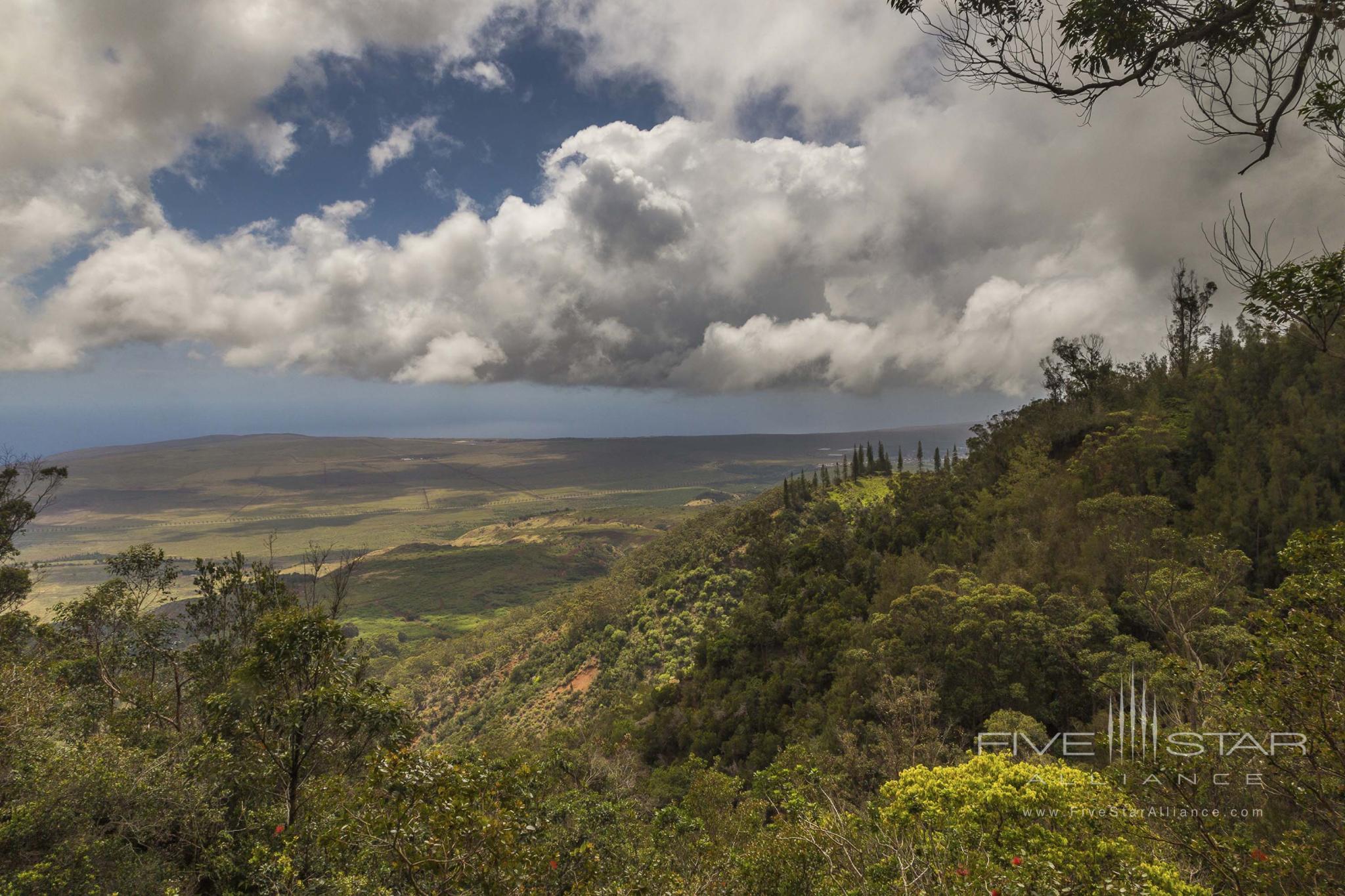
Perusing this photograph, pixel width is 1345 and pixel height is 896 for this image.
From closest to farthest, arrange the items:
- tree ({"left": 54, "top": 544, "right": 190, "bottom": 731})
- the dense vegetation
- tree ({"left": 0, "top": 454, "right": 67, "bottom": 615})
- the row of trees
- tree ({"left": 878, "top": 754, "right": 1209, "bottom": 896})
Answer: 1. the dense vegetation
2. tree ({"left": 878, "top": 754, "right": 1209, "bottom": 896})
3. tree ({"left": 54, "top": 544, "right": 190, "bottom": 731})
4. tree ({"left": 0, "top": 454, "right": 67, "bottom": 615})
5. the row of trees

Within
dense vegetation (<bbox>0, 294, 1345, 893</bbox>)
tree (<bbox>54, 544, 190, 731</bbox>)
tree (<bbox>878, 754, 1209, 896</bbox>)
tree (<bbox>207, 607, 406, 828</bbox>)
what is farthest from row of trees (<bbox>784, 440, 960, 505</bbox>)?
tree (<bbox>207, 607, 406, 828</bbox>)

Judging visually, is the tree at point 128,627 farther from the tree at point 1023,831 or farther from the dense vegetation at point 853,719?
the tree at point 1023,831

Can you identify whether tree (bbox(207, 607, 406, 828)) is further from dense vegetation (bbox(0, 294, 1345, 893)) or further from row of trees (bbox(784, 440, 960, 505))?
row of trees (bbox(784, 440, 960, 505))

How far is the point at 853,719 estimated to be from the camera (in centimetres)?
3403

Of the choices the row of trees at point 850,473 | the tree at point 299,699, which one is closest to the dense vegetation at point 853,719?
the tree at point 299,699

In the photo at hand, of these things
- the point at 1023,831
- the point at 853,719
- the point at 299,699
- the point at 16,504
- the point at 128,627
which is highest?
A: the point at 16,504

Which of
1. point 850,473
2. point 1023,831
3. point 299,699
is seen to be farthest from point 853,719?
point 850,473

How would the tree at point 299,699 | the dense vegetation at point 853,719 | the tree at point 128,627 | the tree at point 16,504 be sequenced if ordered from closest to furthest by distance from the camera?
the dense vegetation at point 853,719, the tree at point 299,699, the tree at point 128,627, the tree at point 16,504

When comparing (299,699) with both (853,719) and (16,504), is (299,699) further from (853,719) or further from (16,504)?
(853,719)

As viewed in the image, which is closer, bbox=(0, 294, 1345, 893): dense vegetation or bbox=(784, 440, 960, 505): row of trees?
bbox=(0, 294, 1345, 893): dense vegetation

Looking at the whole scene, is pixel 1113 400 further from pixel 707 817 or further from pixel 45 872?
pixel 45 872

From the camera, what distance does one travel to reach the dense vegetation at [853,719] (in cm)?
863

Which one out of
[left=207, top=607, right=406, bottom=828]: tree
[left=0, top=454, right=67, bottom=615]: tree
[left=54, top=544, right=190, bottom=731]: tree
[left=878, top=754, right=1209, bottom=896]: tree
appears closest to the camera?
[left=878, top=754, right=1209, bottom=896]: tree

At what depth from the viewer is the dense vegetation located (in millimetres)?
8633
